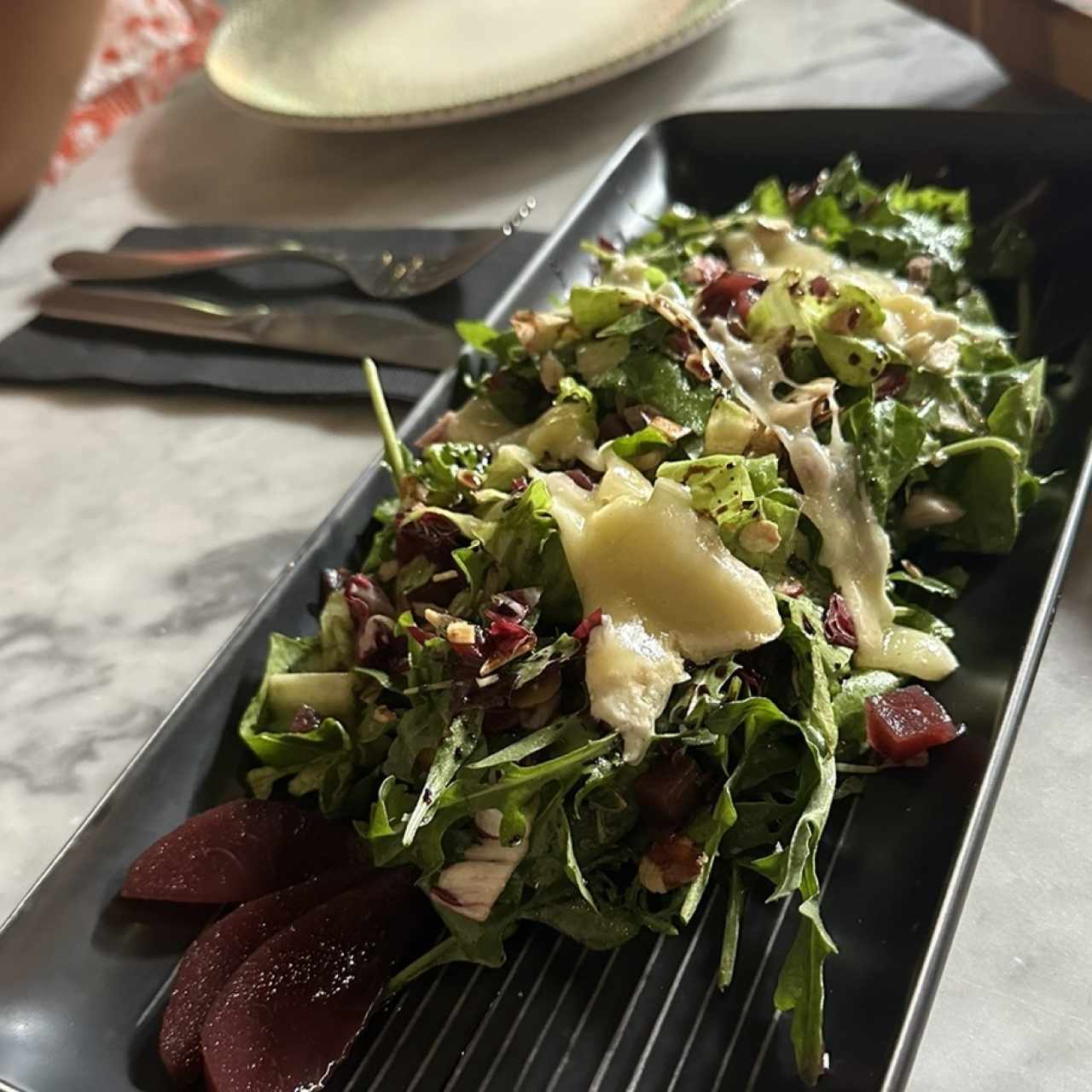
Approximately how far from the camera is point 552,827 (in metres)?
0.73

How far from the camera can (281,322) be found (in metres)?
1.31

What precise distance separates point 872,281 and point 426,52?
95 cm

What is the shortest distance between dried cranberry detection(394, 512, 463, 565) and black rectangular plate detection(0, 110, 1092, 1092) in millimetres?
119

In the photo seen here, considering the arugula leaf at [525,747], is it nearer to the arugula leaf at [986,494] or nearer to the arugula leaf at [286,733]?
the arugula leaf at [286,733]

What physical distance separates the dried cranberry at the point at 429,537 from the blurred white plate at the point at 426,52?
858 millimetres

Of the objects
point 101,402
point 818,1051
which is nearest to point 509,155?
point 101,402

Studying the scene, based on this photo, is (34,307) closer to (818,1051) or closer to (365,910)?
(365,910)

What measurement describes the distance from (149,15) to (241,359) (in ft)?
3.60

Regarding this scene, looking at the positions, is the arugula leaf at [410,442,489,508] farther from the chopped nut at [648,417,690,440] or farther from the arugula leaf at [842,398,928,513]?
the arugula leaf at [842,398,928,513]

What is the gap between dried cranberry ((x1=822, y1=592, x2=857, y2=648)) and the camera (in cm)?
81

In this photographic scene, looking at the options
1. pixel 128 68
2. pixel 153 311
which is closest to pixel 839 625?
pixel 153 311

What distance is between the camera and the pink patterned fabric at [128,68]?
78.4 inches

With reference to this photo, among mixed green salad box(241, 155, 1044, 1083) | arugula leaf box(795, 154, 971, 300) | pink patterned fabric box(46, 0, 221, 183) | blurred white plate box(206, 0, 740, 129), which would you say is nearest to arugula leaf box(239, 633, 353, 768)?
mixed green salad box(241, 155, 1044, 1083)

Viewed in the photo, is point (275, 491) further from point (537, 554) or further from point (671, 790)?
point (671, 790)
